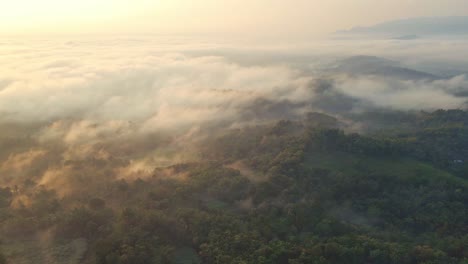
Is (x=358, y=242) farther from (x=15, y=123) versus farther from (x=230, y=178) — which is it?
(x=15, y=123)

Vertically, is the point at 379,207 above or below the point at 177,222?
below

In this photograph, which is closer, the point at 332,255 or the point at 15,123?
the point at 332,255

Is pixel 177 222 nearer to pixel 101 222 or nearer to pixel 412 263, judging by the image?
pixel 101 222

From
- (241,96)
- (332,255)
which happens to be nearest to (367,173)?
(332,255)

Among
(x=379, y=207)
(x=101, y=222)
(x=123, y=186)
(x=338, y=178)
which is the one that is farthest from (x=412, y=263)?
(x=123, y=186)

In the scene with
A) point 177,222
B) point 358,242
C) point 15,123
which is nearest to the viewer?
point 358,242

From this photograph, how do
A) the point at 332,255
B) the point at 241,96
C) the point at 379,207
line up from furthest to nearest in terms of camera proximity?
the point at 241,96
the point at 379,207
the point at 332,255
